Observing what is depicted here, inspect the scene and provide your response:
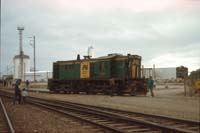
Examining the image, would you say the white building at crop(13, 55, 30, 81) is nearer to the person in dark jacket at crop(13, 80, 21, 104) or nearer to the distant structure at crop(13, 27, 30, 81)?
the distant structure at crop(13, 27, 30, 81)

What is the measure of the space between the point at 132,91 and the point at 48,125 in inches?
798

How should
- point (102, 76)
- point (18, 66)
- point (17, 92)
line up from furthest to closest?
point (18, 66) < point (102, 76) < point (17, 92)

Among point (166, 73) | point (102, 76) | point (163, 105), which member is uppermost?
point (166, 73)

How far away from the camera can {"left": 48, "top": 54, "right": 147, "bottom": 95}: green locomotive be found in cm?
3519

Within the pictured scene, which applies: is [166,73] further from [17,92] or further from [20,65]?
[17,92]

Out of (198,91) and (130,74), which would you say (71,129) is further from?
(130,74)

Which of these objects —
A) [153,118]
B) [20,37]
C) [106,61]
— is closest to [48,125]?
[153,118]

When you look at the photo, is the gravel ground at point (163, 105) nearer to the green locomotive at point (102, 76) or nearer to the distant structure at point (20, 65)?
the green locomotive at point (102, 76)

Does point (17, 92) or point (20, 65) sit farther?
point (20, 65)

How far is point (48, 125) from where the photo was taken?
1485cm

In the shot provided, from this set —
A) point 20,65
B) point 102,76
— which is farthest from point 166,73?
point 102,76

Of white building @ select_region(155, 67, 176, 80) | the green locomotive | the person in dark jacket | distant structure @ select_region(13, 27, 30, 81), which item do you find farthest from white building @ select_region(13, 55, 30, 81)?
the person in dark jacket

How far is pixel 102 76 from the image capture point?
38312mm

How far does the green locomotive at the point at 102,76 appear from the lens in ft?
115
